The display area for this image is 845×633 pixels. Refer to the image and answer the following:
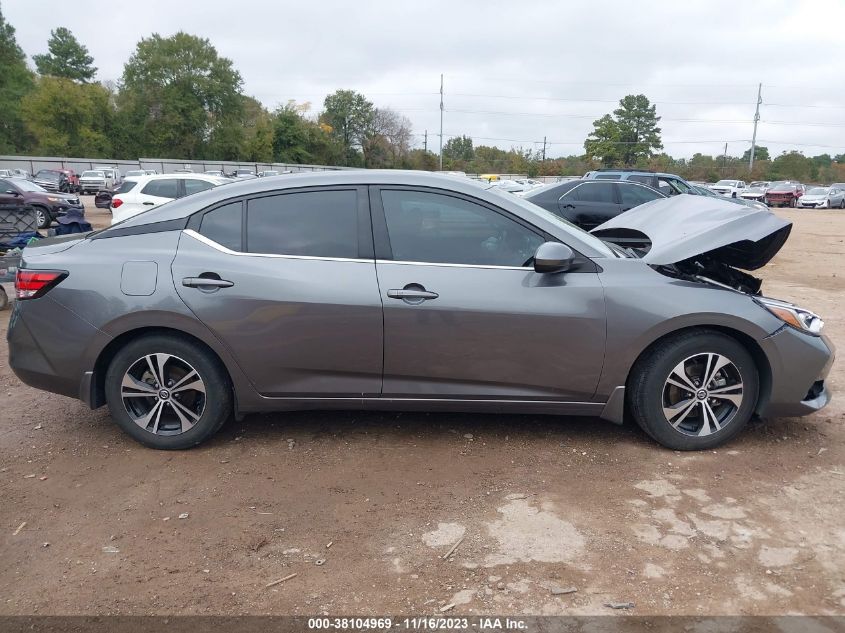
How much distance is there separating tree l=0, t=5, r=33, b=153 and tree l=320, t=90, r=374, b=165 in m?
34.6

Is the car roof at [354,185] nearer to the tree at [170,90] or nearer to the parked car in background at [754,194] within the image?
the parked car in background at [754,194]

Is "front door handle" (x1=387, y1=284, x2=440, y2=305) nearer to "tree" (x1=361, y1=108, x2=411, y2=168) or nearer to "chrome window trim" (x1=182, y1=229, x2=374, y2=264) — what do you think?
"chrome window trim" (x1=182, y1=229, x2=374, y2=264)

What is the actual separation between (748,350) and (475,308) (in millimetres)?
1636

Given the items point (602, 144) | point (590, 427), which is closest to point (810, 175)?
point (602, 144)

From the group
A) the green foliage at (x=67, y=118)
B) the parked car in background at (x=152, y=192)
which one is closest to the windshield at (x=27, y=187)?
the parked car in background at (x=152, y=192)

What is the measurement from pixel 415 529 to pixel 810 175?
265ft

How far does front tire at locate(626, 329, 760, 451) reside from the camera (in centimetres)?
365

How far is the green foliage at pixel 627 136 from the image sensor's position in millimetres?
72938

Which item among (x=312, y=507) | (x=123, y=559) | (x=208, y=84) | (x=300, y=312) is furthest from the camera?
(x=208, y=84)

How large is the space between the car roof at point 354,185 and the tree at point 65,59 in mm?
90953

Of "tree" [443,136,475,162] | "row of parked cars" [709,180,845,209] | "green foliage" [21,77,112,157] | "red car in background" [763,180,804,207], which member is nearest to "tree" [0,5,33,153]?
"green foliage" [21,77,112,157]

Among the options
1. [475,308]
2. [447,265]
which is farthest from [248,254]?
[475,308]

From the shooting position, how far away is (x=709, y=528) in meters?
2.99

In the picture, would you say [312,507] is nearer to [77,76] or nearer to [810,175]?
[810,175]
